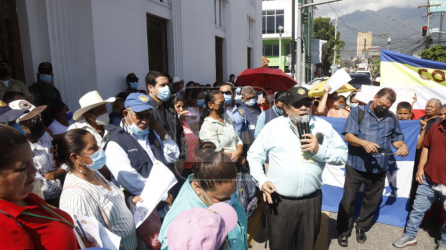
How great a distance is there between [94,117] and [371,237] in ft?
13.1

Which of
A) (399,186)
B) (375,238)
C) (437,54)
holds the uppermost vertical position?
(437,54)

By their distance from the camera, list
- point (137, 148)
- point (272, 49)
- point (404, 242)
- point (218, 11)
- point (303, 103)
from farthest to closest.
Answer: point (272, 49) < point (218, 11) < point (404, 242) < point (303, 103) < point (137, 148)

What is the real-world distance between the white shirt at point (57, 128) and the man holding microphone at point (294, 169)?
8.49 feet

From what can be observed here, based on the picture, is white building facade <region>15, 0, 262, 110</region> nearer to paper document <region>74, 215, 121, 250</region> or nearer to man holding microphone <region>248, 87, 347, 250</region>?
man holding microphone <region>248, 87, 347, 250</region>

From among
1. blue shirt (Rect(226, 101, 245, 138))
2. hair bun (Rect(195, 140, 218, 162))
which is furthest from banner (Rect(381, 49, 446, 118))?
hair bun (Rect(195, 140, 218, 162))

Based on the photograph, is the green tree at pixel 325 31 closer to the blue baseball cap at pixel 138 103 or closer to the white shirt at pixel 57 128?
the white shirt at pixel 57 128

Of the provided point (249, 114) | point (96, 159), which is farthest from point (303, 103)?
point (249, 114)

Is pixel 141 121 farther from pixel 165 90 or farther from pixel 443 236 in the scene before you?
pixel 443 236

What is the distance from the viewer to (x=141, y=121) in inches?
111

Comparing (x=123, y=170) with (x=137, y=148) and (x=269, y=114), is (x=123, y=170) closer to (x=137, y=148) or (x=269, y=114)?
(x=137, y=148)

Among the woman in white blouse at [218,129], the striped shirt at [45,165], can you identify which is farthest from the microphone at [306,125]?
the striped shirt at [45,165]

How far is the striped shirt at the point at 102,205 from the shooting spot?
1.92 metres

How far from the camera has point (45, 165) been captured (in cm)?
269

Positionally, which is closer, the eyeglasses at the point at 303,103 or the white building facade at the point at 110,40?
the eyeglasses at the point at 303,103
